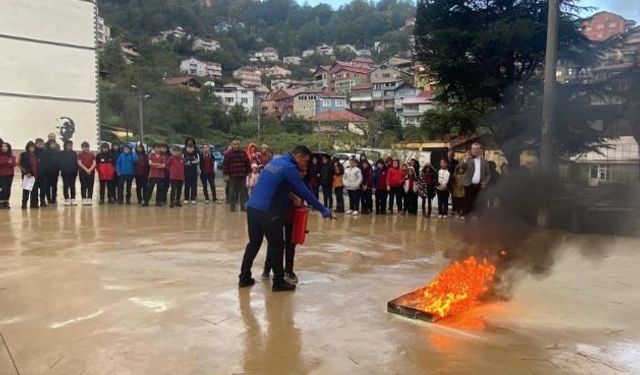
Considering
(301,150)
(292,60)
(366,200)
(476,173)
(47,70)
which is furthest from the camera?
(292,60)

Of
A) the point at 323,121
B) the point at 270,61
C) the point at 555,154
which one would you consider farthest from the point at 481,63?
the point at 270,61

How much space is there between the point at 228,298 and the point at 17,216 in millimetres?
7790

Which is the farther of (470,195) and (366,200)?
(366,200)

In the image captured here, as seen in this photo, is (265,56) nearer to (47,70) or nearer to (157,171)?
(47,70)

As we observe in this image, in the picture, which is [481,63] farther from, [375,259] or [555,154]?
[375,259]

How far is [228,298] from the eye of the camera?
18.4 ft

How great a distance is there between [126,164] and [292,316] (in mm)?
9942

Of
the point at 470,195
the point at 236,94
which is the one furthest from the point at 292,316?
the point at 236,94

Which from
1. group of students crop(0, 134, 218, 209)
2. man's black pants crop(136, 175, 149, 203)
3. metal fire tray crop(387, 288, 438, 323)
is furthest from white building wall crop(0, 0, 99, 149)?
metal fire tray crop(387, 288, 438, 323)

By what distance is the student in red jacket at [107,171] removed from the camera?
45.1 feet

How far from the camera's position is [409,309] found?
5.02 m

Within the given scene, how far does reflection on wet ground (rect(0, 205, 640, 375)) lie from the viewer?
4.03 meters

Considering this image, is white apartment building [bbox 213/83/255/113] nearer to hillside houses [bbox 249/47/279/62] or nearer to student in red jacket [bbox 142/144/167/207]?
hillside houses [bbox 249/47/279/62]

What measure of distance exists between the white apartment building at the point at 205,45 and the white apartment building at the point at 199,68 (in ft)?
26.6
